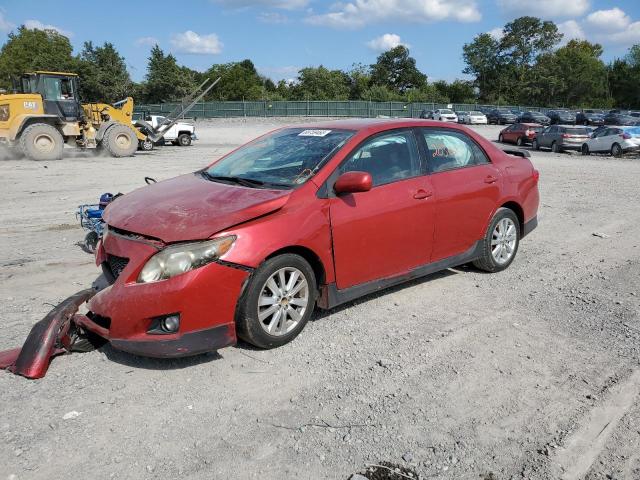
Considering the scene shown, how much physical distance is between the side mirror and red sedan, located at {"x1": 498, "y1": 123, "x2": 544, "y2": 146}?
2833cm

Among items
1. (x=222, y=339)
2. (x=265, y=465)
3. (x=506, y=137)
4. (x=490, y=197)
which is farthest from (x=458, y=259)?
(x=506, y=137)

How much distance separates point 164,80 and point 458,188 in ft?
253

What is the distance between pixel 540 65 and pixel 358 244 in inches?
4255

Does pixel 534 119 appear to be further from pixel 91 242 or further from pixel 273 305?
A: pixel 273 305

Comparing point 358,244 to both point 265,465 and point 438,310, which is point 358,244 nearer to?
point 438,310

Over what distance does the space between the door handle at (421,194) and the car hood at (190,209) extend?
4.27 ft

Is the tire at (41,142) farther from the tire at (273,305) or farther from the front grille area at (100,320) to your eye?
the tire at (273,305)

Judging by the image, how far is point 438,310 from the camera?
4957 mm

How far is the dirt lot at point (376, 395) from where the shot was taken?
288 cm

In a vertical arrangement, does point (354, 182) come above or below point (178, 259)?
above

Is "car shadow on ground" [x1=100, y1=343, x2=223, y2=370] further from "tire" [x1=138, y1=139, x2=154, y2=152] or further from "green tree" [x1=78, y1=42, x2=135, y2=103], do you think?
"green tree" [x1=78, y1=42, x2=135, y2=103]

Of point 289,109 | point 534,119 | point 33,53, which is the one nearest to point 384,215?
point 534,119

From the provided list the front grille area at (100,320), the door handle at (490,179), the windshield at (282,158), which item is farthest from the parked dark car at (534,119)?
the front grille area at (100,320)

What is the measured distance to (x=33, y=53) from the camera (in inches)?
3469
